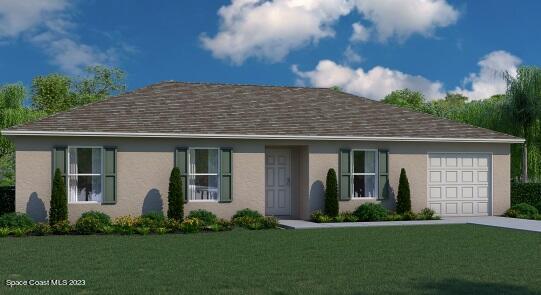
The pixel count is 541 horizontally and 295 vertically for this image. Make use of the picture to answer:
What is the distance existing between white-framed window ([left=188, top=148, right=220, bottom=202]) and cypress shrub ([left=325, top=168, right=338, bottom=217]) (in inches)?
137

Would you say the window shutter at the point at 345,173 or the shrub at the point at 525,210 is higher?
the window shutter at the point at 345,173

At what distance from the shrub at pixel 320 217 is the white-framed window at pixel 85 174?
21.5ft

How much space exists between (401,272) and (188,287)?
143 inches

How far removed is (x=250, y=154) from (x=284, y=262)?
8.71m

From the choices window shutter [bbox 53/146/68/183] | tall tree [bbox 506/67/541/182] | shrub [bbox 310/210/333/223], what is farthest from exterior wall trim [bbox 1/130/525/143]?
tall tree [bbox 506/67/541/182]

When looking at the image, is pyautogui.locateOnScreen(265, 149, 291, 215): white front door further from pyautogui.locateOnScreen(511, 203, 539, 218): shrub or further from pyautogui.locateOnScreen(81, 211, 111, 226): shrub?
pyautogui.locateOnScreen(511, 203, 539, 218): shrub

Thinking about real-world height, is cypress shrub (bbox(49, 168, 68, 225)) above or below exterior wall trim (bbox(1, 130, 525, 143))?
below

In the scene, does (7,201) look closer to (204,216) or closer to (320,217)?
(204,216)

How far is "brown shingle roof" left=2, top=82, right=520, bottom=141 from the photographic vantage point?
63.7ft

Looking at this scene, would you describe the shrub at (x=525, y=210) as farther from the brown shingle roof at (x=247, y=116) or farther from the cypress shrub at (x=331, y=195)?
the cypress shrub at (x=331, y=195)

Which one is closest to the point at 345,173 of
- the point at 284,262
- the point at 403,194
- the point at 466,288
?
the point at 403,194

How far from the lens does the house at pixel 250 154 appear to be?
1875 centimetres

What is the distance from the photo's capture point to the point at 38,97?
5325cm

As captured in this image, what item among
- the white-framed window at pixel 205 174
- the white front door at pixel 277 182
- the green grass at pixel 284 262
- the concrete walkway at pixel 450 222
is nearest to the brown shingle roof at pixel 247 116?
the white-framed window at pixel 205 174
